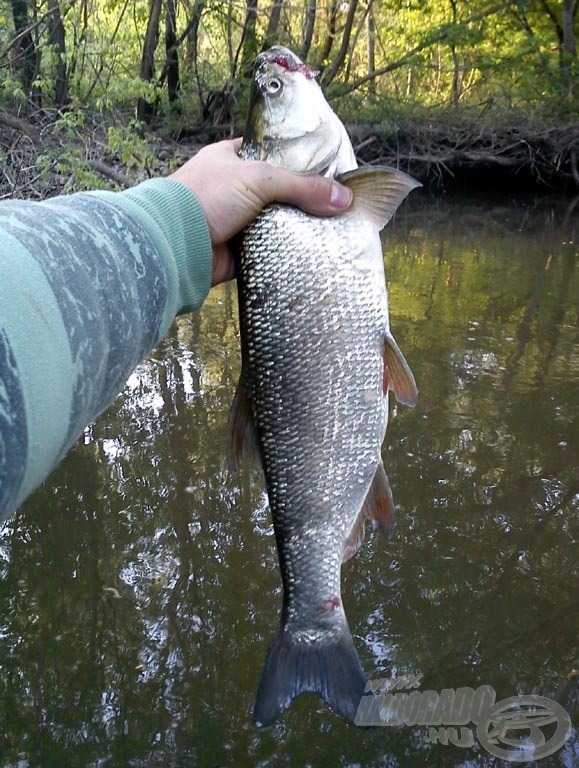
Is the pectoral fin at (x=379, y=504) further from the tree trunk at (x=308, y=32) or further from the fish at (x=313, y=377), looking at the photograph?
the tree trunk at (x=308, y=32)

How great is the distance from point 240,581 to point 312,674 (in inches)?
64.9

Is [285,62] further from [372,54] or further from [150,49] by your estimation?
[372,54]

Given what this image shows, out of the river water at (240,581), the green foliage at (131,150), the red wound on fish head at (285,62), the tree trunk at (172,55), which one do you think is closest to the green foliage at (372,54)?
the tree trunk at (172,55)

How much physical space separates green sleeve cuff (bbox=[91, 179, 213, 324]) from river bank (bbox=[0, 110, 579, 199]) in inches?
274

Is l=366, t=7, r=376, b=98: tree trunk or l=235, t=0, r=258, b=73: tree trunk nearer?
l=235, t=0, r=258, b=73: tree trunk

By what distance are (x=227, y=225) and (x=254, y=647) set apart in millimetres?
1977

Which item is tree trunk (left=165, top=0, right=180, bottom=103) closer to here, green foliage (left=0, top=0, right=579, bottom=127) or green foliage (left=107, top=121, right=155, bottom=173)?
green foliage (left=0, top=0, right=579, bottom=127)

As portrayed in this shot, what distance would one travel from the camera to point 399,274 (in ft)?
30.1

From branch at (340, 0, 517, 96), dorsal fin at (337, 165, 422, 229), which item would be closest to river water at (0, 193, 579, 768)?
dorsal fin at (337, 165, 422, 229)

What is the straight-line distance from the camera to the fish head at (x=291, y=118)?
2.06 meters

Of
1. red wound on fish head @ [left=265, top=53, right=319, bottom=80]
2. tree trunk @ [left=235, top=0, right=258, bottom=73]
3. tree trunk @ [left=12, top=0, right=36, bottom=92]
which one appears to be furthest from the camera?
tree trunk @ [left=235, top=0, right=258, bottom=73]

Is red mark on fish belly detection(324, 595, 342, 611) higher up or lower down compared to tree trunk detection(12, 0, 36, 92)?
lower down

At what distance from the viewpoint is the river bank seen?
8.69m

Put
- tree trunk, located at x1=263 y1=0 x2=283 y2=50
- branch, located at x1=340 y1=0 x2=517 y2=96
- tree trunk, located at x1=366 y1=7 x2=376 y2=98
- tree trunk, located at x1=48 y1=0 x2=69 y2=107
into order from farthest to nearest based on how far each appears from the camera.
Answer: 1. tree trunk, located at x1=366 y1=7 x2=376 y2=98
2. branch, located at x1=340 y1=0 x2=517 y2=96
3. tree trunk, located at x1=263 y1=0 x2=283 y2=50
4. tree trunk, located at x1=48 y1=0 x2=69 y2=107
